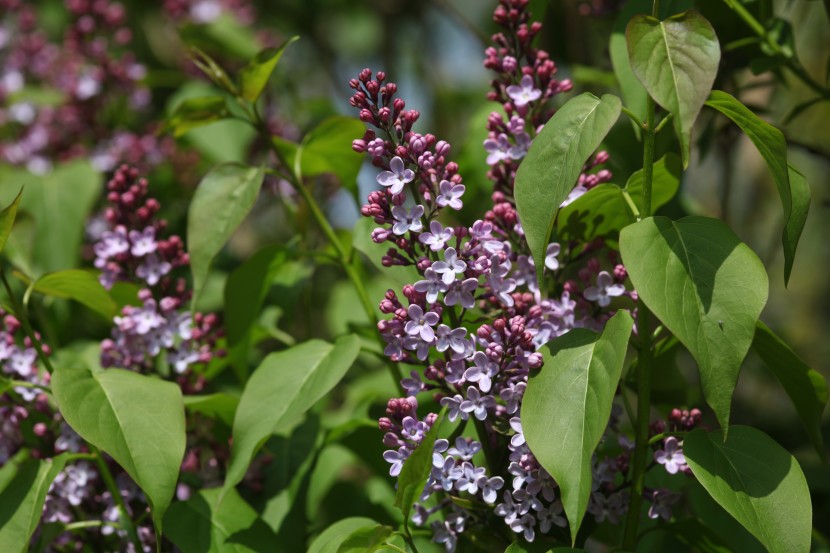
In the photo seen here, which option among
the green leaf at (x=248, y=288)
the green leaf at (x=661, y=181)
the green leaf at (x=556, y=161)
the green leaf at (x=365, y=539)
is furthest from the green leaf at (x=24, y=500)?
the green leaf at (x=661, y=181)

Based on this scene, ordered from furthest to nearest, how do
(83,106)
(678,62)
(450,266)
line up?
(83,106) → (450,266) → (678,62)

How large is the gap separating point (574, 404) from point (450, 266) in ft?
0.65

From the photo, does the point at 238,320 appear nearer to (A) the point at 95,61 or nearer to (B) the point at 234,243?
(A) the point at 95,61

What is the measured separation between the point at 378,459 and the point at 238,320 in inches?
11.4

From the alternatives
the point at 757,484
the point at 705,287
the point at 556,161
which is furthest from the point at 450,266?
the point at 757,484

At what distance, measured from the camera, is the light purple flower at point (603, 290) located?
1.08 m

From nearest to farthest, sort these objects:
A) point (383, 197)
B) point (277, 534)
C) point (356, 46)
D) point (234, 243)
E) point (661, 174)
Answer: point (383, 197) < point (661, 174) < point (277, 534) < point (234, 243) < point (356, 46)

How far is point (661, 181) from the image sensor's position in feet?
3.74

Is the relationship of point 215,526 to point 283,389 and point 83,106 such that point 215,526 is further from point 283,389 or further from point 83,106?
point 83,106

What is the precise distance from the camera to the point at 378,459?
1348 mm

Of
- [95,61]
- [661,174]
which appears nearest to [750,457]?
[661,174]

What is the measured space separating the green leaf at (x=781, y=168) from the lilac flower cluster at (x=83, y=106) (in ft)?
4.96

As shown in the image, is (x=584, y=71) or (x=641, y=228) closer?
(x=641, y=228)

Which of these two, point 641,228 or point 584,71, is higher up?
point 641,228
